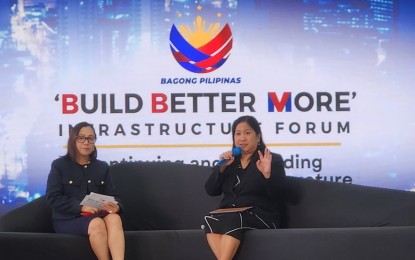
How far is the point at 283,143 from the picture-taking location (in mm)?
6074

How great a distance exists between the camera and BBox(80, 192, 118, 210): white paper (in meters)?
4.54

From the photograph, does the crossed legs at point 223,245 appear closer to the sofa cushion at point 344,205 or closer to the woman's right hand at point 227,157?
the woman's right hand at point 227,157

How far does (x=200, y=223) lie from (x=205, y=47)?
1741mm

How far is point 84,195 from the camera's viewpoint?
15.7 feet

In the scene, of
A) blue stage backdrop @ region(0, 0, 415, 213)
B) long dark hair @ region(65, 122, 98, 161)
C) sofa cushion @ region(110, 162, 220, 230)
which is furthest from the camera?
blue stage backdrop @ region(0, 0, 415, 213)

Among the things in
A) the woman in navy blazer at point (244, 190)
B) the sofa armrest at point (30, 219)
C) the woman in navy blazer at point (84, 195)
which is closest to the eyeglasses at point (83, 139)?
the woman in navy blazer at point (84, 195)

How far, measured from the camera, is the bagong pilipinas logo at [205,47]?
20.0ft

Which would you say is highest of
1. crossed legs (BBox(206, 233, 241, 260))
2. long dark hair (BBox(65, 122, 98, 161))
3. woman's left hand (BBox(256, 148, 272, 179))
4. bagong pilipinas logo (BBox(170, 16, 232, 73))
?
bagong pilipinas logo (BBox(170, 16, 232, 73))

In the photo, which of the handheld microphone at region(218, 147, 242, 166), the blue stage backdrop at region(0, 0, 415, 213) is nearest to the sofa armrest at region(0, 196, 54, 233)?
the blue stage backdrop at region(0, 0, 415, 213)

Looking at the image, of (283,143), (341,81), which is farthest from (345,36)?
(283,143)

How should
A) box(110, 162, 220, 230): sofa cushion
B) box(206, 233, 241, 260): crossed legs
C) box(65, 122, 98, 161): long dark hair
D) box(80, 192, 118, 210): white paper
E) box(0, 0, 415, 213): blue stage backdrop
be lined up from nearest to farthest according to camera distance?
box(206, 233, 241, 260): crossed legs < box(80, 192, 118, 210): white paper < box(65, 122, 98, 161): long dark hair < box(110, 162, 220, 230): sofa cushion < box(0, 0, 415, 213): blue stage backdrop

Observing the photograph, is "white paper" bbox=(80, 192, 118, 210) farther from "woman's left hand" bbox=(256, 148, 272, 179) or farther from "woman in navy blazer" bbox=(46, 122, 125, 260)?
"woman's left hand" bbox=(256, 148, 272, 179)

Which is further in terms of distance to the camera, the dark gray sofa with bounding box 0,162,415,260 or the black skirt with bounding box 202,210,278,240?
the black skirt with bounding box 202,210,278,240

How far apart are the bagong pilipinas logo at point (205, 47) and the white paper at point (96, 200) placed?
74.5 inches
